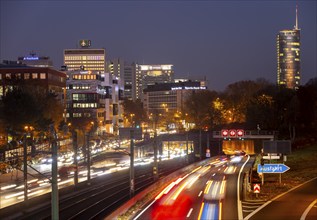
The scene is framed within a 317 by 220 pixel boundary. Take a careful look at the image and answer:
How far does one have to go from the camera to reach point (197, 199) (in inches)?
1528

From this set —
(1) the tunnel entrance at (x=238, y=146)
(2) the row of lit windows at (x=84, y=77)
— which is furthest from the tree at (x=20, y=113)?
(2) the row of lit windows at (x=84, y=77)

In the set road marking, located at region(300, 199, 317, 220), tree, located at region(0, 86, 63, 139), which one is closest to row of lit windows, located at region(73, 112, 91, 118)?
tree, located at region(0, 86, 63, 139)

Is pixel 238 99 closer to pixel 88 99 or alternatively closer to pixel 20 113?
pixel 88 99

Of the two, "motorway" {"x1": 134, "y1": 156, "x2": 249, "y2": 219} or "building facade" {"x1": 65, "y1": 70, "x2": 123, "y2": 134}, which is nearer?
"motorway" {"x1": 134, "y1": 156, "x2": 249, "y2": 219}

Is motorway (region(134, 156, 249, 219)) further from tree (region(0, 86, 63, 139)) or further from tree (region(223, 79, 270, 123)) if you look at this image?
tree (region(223, 79, 270, 123))

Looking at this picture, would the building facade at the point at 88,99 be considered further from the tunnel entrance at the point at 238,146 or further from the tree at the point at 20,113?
the tree at the point at 20,113

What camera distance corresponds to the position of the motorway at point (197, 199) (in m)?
31.9

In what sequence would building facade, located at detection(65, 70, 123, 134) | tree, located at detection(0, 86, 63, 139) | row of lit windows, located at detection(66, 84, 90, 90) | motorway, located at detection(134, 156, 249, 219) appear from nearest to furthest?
motorway, located at detection(134, 156, 249, 219) < tree, located at detection(0, 86, 63, 139) < building facade, located at detection(65, 70, 123, 134) < row of lit windows, located at detection(66, 84, 90, 90)

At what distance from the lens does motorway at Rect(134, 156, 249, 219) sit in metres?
31.9

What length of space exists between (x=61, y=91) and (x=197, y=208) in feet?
301

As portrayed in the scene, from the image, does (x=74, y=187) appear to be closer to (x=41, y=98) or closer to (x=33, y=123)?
(x=33, y=123)

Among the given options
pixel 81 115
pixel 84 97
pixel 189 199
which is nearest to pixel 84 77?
pixel 84 97

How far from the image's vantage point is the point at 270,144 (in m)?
40.9

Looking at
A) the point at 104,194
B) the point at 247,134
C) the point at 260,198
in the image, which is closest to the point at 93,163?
the point at 247,134
